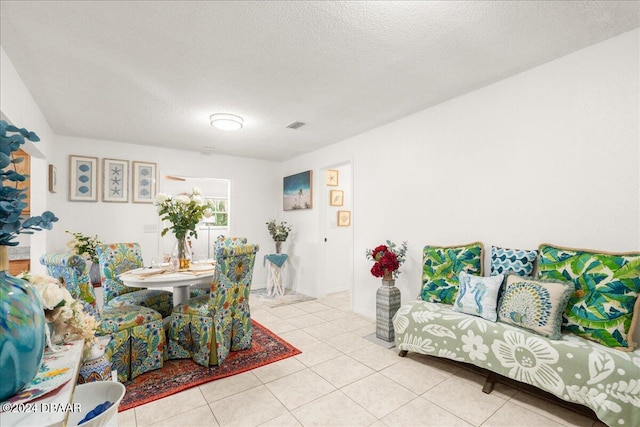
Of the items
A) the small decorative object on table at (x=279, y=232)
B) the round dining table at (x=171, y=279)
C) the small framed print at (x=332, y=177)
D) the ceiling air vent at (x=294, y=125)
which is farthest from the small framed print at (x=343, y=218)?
the round dining table at (x=171, y=279)

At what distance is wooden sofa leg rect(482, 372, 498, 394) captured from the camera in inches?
88.0

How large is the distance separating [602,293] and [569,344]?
399 millimetres

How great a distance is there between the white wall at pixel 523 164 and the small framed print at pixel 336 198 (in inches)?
51.3

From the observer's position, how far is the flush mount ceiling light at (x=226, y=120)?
3361 millimetres

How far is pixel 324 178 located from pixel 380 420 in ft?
11.9

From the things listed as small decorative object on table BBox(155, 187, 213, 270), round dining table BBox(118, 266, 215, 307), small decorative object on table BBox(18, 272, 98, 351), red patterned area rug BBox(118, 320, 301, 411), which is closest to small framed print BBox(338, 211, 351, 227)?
red patterned area rug BBox(118, 320, 301, 411)

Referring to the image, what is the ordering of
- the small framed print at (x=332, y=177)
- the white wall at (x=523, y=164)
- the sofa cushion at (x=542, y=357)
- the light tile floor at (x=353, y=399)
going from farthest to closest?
the small framed print at (x=332, y=177), the white wall at (x=523, y=164), the light tile floor at (x=353, y=399), the sofa cushion at (x=542, y=357)

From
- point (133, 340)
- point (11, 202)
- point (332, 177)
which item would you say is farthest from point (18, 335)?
point (332, 177)

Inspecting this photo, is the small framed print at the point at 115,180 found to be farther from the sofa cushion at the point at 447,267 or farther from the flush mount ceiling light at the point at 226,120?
the sofa cushion at the point at 447,267

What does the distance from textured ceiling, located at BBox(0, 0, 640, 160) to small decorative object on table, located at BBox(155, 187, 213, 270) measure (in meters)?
0.99

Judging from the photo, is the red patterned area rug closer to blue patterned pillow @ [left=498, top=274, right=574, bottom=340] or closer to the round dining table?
the round dining table

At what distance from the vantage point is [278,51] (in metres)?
2.19

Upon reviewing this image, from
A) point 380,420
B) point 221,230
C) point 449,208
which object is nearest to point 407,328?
point 380,420

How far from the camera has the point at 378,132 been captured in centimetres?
390
